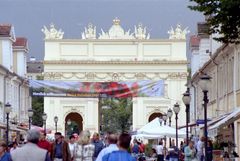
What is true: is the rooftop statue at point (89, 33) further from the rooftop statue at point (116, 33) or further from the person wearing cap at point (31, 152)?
the person wearing cap at point (31, 152)

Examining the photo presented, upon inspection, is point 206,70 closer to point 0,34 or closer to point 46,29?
point 0,34

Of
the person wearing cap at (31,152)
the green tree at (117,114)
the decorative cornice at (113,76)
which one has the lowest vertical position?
the person wearing cap at (31,152)

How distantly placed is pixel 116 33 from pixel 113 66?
524cm

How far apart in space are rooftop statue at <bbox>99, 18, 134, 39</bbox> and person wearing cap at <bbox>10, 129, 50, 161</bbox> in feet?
272

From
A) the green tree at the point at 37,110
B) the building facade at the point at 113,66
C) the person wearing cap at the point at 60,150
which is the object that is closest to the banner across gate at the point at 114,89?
the building facade at the point at 113,66

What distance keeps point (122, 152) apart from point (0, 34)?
61.3 m

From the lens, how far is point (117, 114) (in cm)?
13150

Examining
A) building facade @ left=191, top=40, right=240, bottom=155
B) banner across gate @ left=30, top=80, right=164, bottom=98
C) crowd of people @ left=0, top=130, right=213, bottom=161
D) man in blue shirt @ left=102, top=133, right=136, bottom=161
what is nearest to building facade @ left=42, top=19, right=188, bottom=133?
banner across gate @ left=30, top=80, right=164, bottom=98

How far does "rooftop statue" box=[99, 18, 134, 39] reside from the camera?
9569 cm

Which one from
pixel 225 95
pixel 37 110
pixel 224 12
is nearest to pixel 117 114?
pixel 37 110

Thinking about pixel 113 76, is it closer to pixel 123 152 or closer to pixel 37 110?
pixel 37 110

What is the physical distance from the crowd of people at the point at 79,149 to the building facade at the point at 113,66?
172 ft

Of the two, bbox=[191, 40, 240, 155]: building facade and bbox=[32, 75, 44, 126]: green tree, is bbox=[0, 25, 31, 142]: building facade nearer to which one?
bbox=[191, 40, 240, 155]: building facade

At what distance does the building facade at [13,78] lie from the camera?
69375mm
